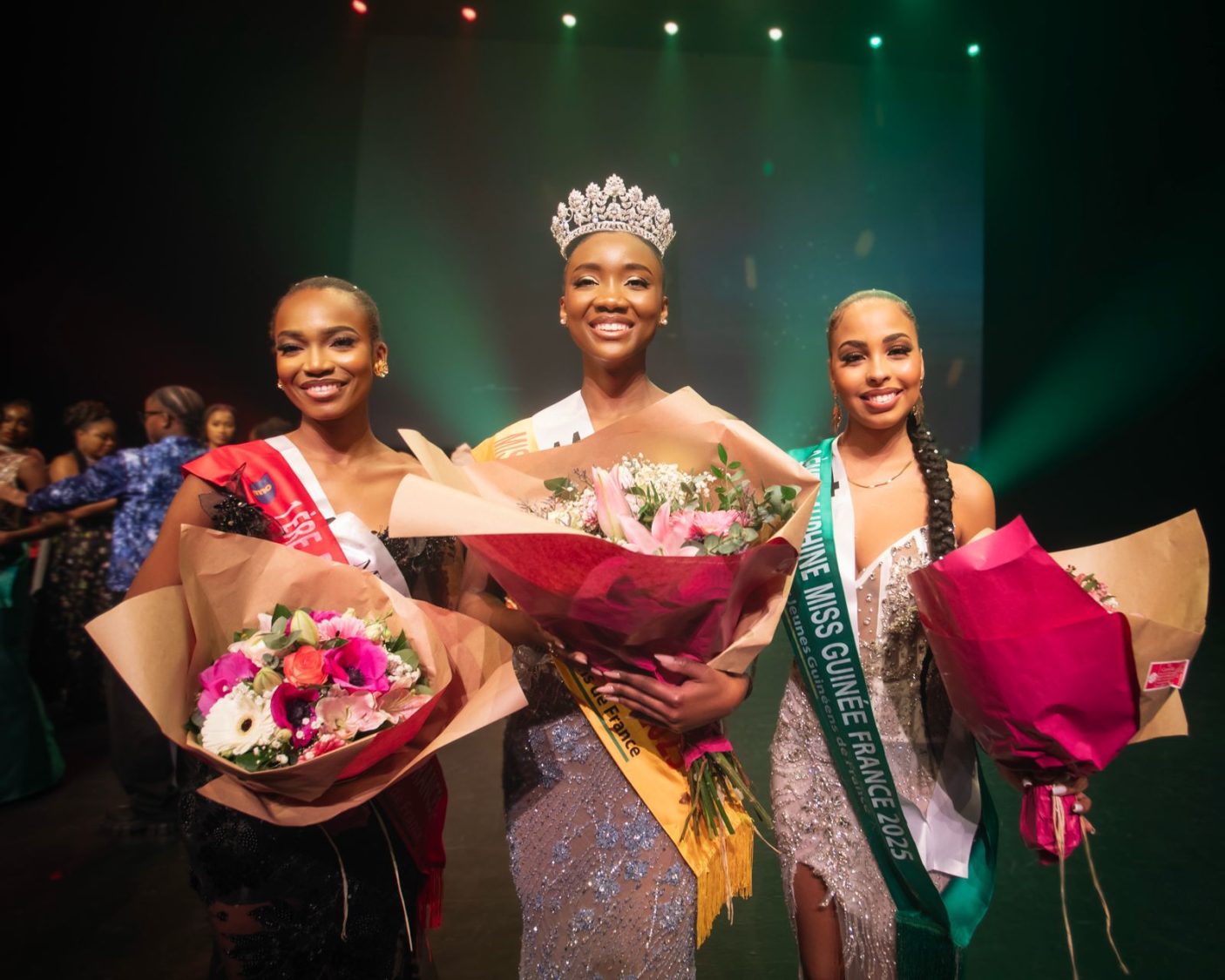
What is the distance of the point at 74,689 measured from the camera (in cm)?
399

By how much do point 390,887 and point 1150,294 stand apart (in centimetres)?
578

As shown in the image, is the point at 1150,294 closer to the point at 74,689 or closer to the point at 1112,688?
the point at 1112,688

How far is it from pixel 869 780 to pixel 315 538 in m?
1.06

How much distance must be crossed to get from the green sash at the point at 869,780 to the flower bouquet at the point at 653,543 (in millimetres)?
275

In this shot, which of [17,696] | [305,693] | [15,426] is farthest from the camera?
[15,426]

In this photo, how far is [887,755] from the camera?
52.1 inches

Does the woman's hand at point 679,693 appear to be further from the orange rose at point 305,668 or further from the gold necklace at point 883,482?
the gold necklace at point 883,482

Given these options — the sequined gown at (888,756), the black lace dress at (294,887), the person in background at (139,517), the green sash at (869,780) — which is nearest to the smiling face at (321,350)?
the black lace dress at (294,887)

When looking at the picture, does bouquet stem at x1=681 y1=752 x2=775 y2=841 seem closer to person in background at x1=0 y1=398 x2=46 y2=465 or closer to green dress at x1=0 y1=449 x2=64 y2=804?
green dress at x1=0 y1=449 x2=64 y2=804

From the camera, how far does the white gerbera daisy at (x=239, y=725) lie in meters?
0.93

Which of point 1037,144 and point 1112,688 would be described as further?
point 1037,144

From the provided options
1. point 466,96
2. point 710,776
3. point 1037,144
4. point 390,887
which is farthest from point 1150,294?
point 390,887

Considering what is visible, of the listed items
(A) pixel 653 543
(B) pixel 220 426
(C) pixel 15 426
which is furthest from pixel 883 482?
(C) pixel 15 426

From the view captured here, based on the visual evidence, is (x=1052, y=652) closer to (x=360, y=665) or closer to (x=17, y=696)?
(x=360, y=665)
